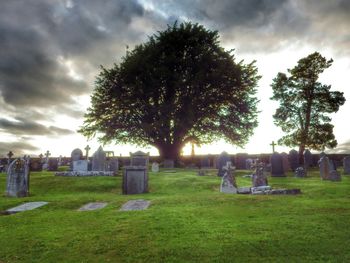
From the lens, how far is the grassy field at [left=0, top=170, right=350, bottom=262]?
5.07 m

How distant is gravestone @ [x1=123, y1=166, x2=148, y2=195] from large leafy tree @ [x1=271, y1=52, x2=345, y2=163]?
26.0 m

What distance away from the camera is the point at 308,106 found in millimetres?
35188

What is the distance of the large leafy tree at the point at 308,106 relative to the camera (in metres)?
34.8

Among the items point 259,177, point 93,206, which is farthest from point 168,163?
point 93,206

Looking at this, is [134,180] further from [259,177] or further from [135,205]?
[259,177]

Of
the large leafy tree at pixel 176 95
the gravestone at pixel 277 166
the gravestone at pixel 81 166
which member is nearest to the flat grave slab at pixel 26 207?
the gravestone at pixel 81 166

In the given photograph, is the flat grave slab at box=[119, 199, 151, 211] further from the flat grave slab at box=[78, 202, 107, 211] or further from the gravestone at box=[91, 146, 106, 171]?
the gravestone at box=[91, 146, 106, 171]

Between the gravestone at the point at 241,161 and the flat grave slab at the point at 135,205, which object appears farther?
the gravestone at the point at 241,161

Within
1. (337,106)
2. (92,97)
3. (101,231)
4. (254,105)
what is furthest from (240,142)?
(101,231)

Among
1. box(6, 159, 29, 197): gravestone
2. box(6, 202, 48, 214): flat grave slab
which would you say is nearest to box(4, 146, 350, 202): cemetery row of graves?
box(6, 159, 29, 197): gravestone

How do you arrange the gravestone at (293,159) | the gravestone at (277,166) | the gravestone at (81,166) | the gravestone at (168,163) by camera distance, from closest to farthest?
1. the gravestone at (277,166)
2. the gravestone at (81,166)
3. the gravestone at (293,159)
4. the gravestone at (168,163)

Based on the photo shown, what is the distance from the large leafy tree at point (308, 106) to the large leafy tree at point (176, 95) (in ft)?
17.8

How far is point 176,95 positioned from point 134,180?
1948 cm

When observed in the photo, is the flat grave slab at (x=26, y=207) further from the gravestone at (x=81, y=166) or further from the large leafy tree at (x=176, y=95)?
the large leafy tree at (x=176, y=95)
